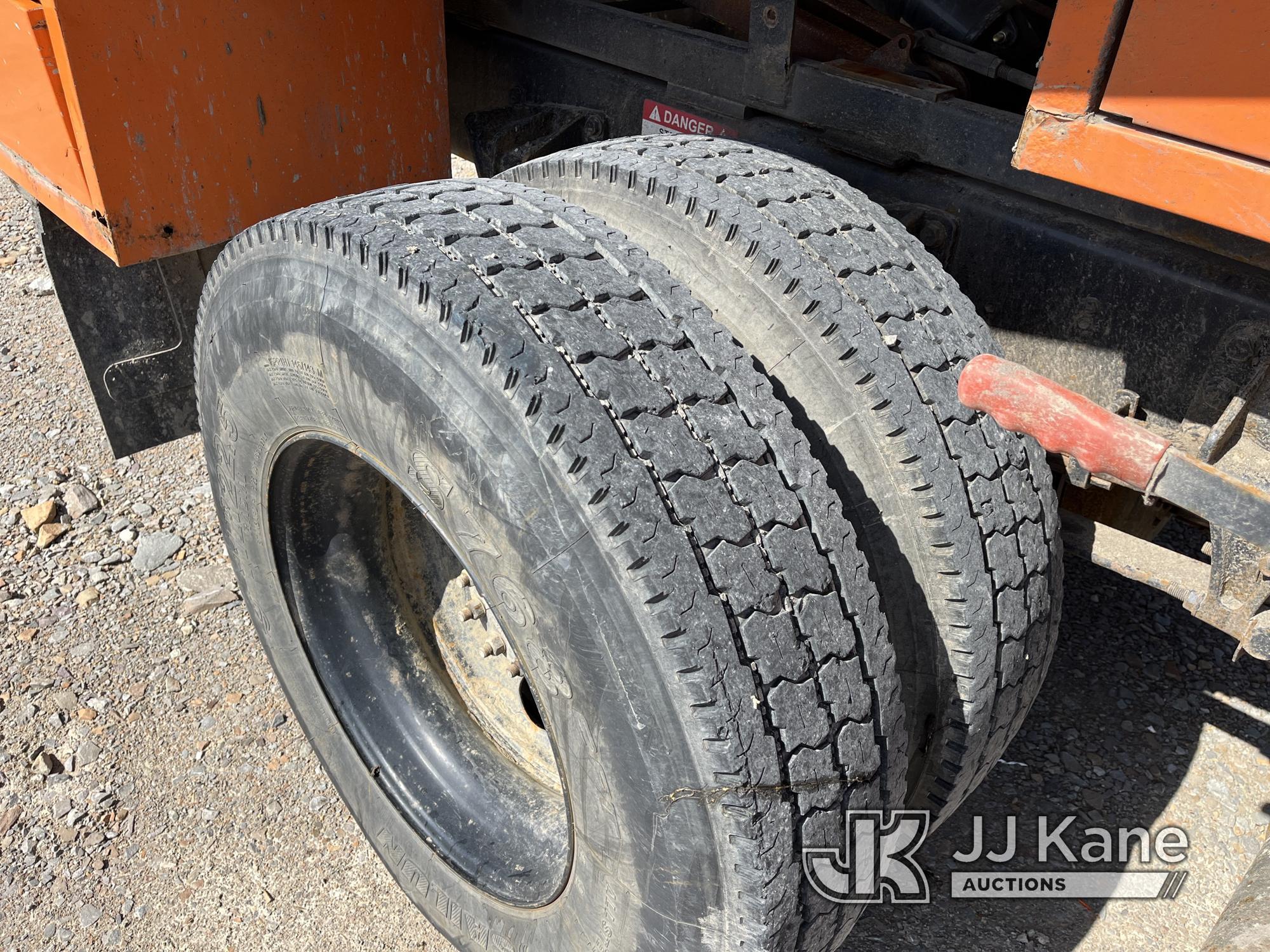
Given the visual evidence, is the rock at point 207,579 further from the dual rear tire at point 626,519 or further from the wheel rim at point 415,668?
the dual rear tire at point 626,519

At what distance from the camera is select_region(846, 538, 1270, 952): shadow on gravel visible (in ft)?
7.22

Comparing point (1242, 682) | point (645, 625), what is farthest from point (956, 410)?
point (1242, 682)

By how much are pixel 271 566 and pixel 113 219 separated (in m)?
0.76

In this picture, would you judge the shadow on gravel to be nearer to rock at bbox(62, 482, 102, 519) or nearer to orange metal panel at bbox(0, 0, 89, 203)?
orange metal panel at bbox(0, 0, 89, 203)

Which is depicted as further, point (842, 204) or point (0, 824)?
point (0, 824)

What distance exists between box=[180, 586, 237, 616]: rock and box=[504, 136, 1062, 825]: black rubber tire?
1767mm

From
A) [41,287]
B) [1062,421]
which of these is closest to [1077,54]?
[1062,421]

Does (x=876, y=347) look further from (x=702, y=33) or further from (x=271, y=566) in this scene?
(x=271, y=566)

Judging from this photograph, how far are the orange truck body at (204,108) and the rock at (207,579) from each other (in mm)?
1091

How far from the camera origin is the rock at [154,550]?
120 inches

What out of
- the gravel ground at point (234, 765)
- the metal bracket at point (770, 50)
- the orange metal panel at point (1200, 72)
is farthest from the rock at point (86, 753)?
the orange metal panel at point (1200, 72)

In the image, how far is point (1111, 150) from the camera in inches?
51.7

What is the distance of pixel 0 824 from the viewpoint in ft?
7.77
